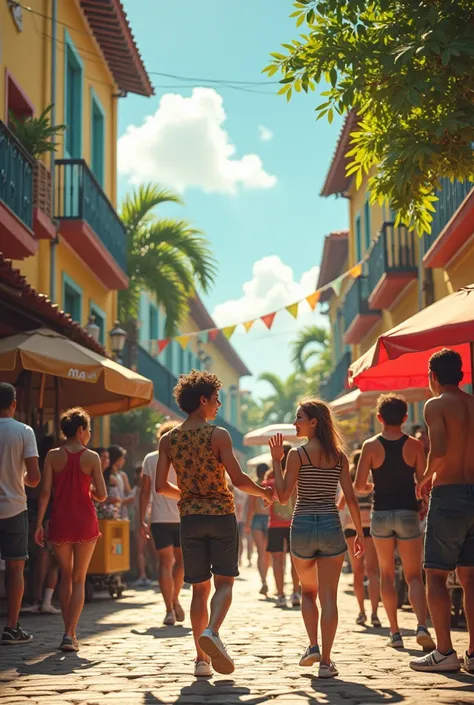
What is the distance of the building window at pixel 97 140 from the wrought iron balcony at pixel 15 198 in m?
7.68

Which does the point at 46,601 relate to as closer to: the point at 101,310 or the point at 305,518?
the point at 305,518

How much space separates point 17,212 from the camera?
13188 millimetres

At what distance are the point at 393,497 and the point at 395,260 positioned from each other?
1222 cm

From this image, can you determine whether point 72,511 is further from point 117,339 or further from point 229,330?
point 229,330

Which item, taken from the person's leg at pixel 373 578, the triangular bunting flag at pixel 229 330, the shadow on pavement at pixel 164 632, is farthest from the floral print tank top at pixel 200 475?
the triangular bunting flag at pixel 229 330

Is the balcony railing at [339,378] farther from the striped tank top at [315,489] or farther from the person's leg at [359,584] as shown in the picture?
the striped tank top at [315,489]

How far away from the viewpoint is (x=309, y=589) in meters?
6.79

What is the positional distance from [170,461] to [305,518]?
85 cm

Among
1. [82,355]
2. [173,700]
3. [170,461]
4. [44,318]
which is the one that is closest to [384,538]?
[170,461]

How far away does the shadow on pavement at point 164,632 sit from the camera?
9000mm

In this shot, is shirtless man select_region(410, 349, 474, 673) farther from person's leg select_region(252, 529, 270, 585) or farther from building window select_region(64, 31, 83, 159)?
building window select_region(64, 31, 83, 159)

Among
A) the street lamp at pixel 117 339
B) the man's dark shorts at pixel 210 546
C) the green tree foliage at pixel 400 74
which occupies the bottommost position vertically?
the man's dark shorts at pixel 210 546

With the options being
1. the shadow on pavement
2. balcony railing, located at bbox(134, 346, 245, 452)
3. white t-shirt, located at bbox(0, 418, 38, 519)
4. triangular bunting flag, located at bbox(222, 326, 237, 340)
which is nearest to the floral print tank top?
white t-shirt, located at bbox(0, 418, 38, 519)

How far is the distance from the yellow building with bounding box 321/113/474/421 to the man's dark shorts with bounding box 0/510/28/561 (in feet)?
11.9
